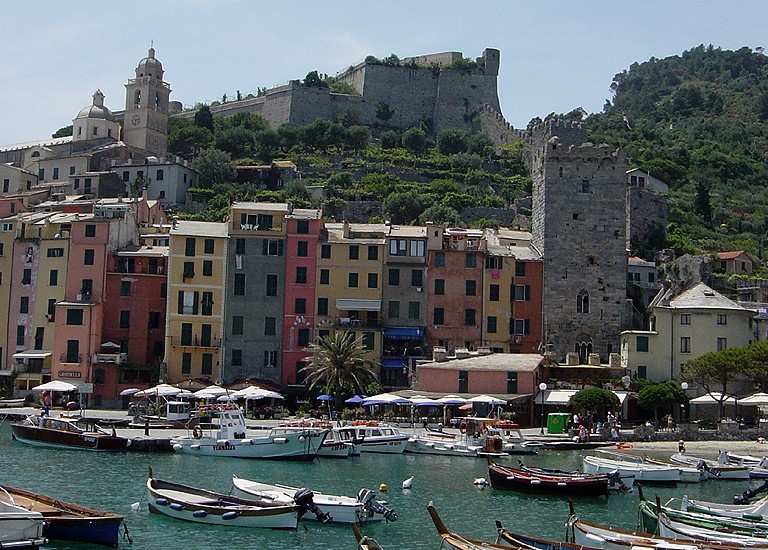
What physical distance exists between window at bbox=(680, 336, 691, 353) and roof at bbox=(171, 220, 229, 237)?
2634cm

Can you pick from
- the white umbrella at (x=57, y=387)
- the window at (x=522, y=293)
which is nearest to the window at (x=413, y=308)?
the window at (x=522, y=293)

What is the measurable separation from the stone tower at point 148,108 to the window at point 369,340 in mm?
57949

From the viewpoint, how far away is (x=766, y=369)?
Result: 57.8 meters

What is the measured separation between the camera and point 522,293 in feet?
219

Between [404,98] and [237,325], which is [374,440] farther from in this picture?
[404,98]

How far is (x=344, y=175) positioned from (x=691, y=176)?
40.2 m

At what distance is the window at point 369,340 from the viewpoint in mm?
65000

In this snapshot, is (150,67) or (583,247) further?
(150,67)

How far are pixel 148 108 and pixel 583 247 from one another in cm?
6397

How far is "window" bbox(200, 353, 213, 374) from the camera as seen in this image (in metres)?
65.6

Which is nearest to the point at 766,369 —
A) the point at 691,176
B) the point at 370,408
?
the point at 370,408

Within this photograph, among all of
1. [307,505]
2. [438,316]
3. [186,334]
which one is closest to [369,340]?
[438,316]

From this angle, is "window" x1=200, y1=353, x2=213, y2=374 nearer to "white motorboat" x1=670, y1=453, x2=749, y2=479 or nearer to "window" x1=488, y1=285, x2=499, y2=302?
"window" x1=488, y1=285, x2=499, y2=302

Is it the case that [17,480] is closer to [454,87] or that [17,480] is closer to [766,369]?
[766,369]
